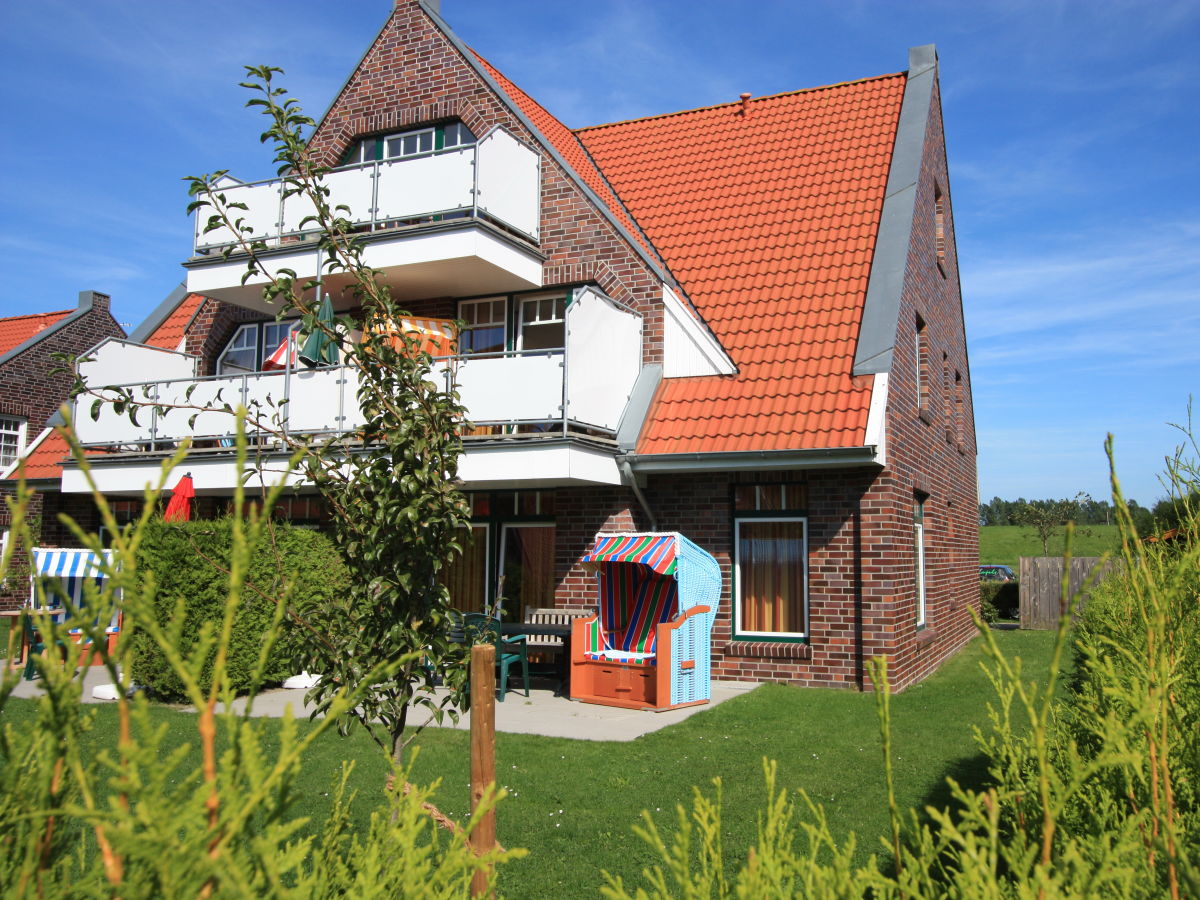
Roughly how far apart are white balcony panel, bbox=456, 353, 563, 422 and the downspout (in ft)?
4.42

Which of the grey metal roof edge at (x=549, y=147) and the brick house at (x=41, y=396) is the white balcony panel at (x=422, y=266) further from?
the brick house at (x=41, y=396)

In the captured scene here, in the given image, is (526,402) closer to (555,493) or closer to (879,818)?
(555,493)

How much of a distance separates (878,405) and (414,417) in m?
7.90

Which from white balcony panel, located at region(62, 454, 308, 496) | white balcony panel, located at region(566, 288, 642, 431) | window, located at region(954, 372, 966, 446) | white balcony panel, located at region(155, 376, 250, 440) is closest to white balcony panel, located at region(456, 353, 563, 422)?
white balcony panel, located at region(566, 288, 642, 431)

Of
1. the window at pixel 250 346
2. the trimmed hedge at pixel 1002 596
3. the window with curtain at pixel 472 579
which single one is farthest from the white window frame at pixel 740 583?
the trimmed hedge at pixel 1002 596

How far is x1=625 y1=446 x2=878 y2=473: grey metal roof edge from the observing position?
37.0ft

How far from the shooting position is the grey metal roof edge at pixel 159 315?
18141 mm

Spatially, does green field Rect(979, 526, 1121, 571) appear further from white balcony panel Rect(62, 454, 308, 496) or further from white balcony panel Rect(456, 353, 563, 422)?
white balcony panel Rect(62, 454, 308, 496)

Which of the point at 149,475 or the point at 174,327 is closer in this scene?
the point at 149,475

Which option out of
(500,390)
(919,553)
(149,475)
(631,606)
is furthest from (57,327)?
(919,553)

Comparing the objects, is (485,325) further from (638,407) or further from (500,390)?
(638,407)

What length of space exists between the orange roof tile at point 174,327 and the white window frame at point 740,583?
11112 mm

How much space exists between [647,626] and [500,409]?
3251mm

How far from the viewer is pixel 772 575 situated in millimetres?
12422
